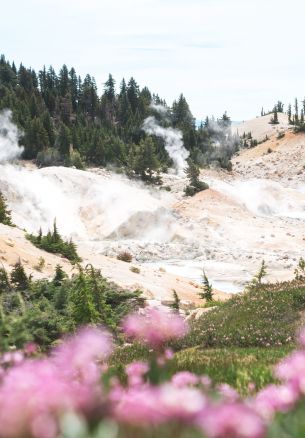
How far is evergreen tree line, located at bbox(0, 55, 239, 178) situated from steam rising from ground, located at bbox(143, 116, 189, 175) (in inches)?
58.8

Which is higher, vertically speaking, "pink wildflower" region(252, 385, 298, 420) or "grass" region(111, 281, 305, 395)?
"pink wildflower" region(252, 385, 298, 420)

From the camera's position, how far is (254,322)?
43.3ft

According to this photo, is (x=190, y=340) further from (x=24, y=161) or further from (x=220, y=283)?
(x=24, y=161)

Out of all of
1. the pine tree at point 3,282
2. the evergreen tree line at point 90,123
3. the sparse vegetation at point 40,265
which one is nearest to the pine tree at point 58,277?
the pine tree at point 3,282

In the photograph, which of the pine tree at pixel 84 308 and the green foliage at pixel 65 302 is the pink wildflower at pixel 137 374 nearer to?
the green foliage at pixel 65 302

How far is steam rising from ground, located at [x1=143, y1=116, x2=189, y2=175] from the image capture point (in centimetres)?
10950

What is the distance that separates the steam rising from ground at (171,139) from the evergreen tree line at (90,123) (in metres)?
1.49

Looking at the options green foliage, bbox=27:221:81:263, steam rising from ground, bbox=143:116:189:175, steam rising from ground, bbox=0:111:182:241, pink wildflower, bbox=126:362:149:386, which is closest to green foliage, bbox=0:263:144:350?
pink wildflower, bbox=126:362:149:386

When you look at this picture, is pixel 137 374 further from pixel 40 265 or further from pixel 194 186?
pixel 194 186

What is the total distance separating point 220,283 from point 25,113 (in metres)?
70.4

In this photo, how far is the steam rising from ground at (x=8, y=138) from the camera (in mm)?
84125

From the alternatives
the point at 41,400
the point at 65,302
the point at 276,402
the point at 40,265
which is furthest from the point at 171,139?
the point at 41,400

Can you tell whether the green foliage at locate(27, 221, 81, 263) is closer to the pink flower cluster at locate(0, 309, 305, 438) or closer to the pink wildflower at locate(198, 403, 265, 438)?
the pink flower cluster at locate(0, 309, 305, 438)

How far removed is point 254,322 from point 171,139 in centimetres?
10614
